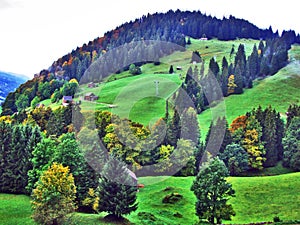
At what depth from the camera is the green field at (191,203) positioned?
5469 cm

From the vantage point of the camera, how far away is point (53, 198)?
48.8 metres

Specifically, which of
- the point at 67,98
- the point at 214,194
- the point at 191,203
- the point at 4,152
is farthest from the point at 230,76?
the point at 214,194

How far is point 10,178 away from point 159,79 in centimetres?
9671

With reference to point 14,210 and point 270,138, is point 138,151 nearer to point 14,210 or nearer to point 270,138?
point 270,138

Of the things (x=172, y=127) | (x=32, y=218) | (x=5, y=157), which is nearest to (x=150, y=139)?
(x=172, y=127)

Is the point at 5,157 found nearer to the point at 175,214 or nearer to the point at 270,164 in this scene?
the point at 175,214

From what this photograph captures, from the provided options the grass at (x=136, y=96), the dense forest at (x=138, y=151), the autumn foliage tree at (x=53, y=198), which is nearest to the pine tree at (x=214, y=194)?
the dense forest at (x=138, y=151)

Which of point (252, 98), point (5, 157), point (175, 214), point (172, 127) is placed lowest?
point (175, 214)

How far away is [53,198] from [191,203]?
76.6 ft

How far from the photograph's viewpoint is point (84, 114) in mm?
107625

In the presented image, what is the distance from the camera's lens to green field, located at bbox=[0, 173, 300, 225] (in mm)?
54688

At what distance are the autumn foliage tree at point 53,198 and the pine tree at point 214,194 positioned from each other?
16395mm

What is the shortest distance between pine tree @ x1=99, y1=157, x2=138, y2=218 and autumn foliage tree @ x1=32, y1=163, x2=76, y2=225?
181 inches

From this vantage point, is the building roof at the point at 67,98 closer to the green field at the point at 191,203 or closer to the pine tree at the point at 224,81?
the pine tree at the point at 224,81
